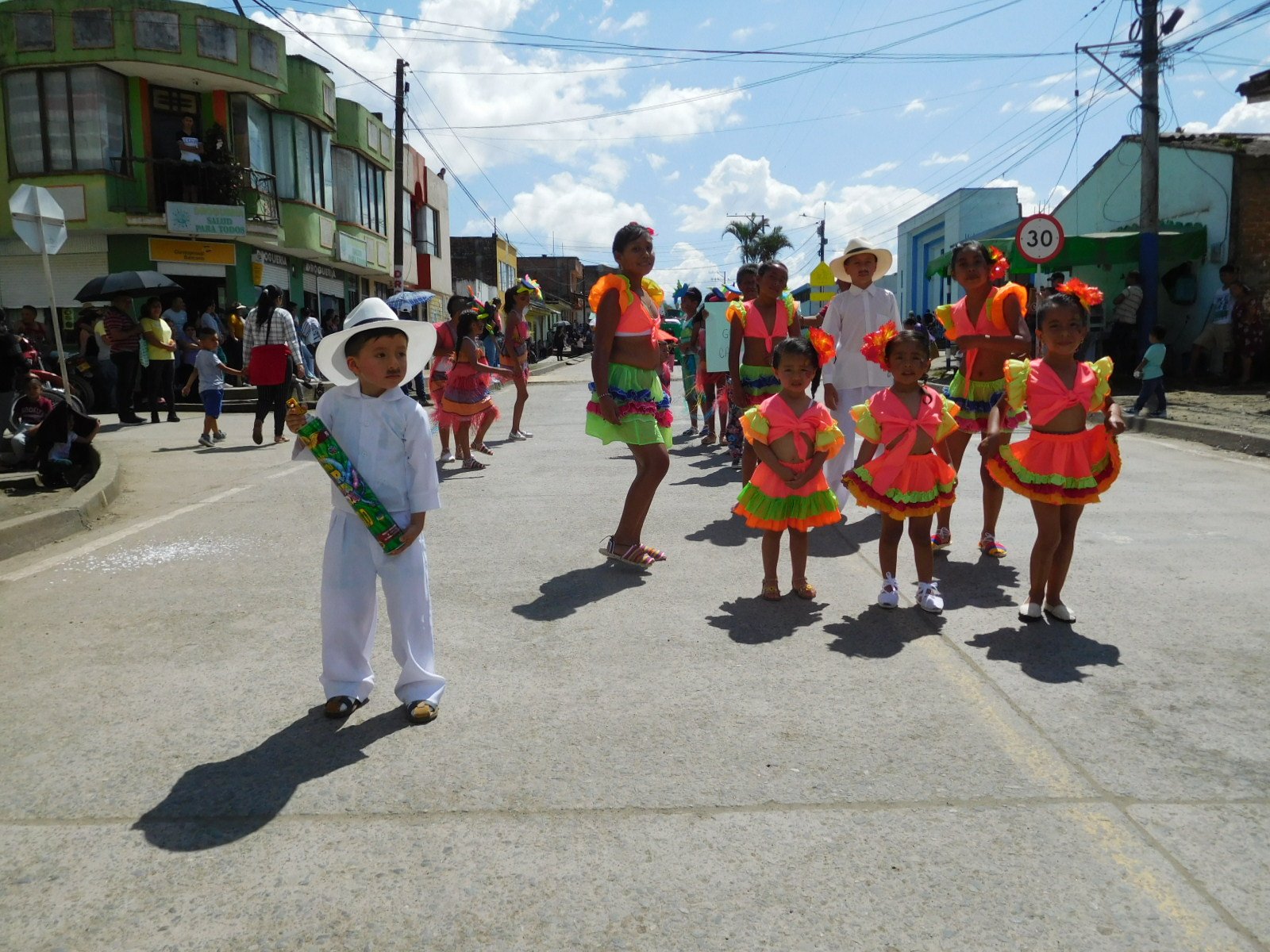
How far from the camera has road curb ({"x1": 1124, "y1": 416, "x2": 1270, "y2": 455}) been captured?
1101cm

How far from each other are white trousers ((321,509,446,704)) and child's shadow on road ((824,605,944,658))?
1783 millimetres

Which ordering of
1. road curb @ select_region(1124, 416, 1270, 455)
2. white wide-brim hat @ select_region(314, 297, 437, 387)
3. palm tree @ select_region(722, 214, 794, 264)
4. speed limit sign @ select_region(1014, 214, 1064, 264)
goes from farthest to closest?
palm tree @ select_region(722, 214, 794, 264) → speed limit sign @ select_region(1014, 214, 1064, 264) → road curb @ select_region(1124, 416, 1270, 455) → white wide-brim hat @ select_region(314, 297, 437, 387)

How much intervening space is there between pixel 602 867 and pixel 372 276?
36126 millimetres

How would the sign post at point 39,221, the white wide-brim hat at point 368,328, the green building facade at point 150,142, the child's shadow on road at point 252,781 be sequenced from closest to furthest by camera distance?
the child's shadow on road at point 252,781
the white wide-brim hat at point 368,328
the sign post at point 39,221
the green building facade at point 150,142

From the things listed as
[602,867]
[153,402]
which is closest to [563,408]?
[153,402]

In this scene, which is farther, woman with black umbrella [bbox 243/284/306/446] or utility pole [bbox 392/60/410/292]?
utility pole [bbox 392/60/410/292]

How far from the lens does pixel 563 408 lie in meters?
18.9

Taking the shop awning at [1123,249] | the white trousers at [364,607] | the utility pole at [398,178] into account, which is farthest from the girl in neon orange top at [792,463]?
the utility pole at [398,178]

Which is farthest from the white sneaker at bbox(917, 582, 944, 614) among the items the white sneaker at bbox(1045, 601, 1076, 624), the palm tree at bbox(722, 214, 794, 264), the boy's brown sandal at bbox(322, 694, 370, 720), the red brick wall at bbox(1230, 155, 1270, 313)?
the palm tree at bbox(722, 214, 794, 264)

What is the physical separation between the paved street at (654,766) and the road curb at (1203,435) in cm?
550

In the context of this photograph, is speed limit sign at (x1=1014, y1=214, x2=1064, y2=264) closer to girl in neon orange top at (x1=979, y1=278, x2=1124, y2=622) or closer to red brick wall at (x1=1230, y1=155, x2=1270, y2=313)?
red brick wall at (x1=1230, y1=155, x2=1270, y2=313)

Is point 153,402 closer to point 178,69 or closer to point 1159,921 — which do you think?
point 178,69

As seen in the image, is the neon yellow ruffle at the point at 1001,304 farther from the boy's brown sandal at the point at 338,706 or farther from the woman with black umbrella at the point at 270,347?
the woman with black umbrella at the point at 270,347

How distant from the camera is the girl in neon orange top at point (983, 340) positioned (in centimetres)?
614
